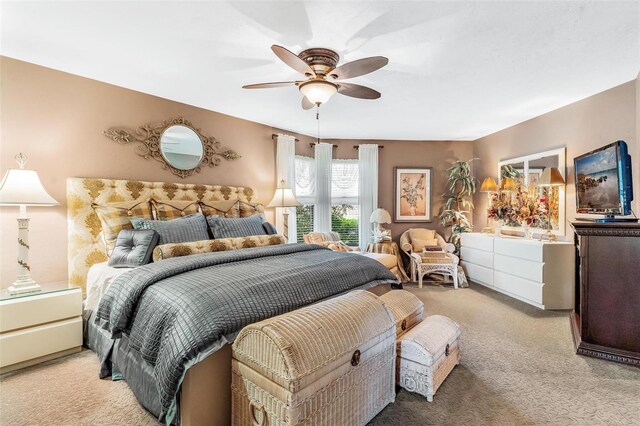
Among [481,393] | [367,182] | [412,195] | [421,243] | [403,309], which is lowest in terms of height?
[481,393]

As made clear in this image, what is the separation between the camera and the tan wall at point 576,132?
3.10 m

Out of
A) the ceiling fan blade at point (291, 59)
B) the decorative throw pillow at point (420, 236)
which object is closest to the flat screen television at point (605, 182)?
the decorative throw pillow at point (420, 236)

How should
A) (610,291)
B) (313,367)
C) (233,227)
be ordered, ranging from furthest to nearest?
(233,227), (610,291), (313,367)

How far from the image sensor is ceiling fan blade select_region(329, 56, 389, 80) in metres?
2.10

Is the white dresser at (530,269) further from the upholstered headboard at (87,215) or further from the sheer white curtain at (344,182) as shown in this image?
the upholstered headboard at (87,215)

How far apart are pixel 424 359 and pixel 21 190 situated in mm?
3204

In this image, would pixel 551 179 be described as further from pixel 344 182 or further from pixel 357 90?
pixel 344 182

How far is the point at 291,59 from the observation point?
210 cm

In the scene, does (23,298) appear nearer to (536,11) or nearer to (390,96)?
(390,96)

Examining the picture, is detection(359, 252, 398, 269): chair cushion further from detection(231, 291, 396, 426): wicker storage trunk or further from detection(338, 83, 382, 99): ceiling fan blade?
detection(231, 291, 396, 426): wicker storage trunk

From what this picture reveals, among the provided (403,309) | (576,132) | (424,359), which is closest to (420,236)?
(576,132)

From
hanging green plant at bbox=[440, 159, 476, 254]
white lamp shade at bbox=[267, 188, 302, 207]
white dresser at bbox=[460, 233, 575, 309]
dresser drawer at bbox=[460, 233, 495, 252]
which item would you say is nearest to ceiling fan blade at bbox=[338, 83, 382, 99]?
white lamp shade at bbox=[267, 188, 302, 207]

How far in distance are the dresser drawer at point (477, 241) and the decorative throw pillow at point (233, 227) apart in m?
3.29

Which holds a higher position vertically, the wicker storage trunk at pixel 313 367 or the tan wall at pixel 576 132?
the tan wall at pixel 576 132
